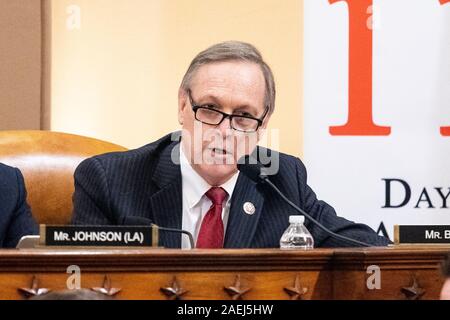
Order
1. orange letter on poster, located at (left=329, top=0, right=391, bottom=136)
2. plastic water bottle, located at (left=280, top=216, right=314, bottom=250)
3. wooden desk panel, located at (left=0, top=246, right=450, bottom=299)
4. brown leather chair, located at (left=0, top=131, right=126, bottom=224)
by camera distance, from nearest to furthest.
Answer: wooden desk panel, located at (left=0, top=246, right=450, bottom=299) → plastic water bottle, located at (left=280, top=216, right=314, bottom=250) → brown leather chair, located at (left=0, top=131, right=126, bottom=224) → orange letter on poster, located at (left=329, top=0, right=391, bottom=136)

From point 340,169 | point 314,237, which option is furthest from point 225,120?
point 340,169

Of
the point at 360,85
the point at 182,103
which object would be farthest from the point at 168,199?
the point at 360,85

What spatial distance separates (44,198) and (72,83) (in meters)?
0.90

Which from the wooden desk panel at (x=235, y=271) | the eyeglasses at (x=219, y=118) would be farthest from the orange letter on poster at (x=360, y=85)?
the wooden desk panel at (x=235, y=271)

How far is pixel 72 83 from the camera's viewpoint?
4.01 meters

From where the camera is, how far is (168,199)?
2.88m

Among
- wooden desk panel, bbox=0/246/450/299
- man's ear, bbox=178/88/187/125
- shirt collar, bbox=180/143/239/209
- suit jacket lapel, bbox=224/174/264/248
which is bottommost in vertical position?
wooden desk panel, bbox=0/246/450/299

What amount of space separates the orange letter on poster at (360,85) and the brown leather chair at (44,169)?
1115 millimetres

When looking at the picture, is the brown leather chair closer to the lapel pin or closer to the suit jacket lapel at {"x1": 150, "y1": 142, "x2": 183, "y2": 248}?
the suit jacket lapel at {"x1": 150, "y1": 142, "x2": 183, "y2": 248}

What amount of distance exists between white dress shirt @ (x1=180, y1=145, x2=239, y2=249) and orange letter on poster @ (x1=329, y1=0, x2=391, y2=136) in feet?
3.12

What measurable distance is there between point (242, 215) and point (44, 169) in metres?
0.78

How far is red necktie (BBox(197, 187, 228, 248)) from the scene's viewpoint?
2797 mm

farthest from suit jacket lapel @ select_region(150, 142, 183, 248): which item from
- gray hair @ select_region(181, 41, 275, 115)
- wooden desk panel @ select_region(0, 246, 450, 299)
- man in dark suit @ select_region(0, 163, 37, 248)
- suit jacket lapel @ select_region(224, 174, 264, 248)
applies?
wooden desk panel @ select_region(0, 246, 450, 299)

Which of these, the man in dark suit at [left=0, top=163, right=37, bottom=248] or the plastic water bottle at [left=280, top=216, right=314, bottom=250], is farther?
the man in dark suit at [left=0, top=163, right=37, bottom=248]
